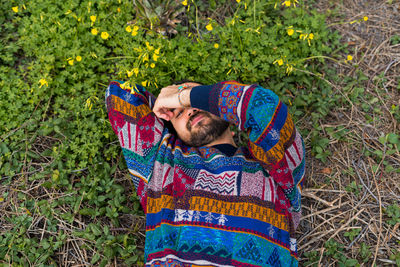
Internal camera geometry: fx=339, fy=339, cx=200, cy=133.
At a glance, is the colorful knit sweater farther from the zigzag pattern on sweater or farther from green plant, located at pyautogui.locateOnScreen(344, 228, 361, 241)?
green plant, located at pyautogui.locateOnScreen(344, 228, 361, 241)

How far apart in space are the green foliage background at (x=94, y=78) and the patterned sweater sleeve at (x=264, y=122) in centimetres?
77

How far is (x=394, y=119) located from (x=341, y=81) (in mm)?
684

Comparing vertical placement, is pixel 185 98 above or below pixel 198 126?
above

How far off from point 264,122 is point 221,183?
0.65 meters

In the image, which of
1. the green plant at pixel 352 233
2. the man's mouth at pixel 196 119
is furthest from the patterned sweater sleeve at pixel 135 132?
the green plant at pixel 352 233

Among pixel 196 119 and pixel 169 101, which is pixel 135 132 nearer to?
pixel 169 101

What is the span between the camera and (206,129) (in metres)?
3.10

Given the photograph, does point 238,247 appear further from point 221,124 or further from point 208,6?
point 208,6

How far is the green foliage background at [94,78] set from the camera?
3291mm

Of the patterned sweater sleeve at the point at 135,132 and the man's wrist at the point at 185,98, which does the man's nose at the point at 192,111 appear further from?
the patterned sweater sleeve at the point at 135,132

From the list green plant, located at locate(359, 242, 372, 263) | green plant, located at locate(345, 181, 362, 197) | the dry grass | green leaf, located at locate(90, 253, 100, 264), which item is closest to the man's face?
the dry grass

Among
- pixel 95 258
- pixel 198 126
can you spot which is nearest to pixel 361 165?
pixel 198 126

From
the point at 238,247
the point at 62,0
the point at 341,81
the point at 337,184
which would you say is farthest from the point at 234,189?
the point at 62,0

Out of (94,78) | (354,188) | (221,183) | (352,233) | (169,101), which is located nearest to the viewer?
(221,183)
